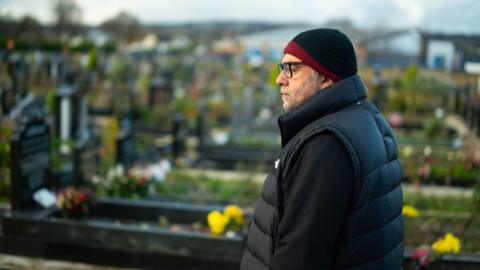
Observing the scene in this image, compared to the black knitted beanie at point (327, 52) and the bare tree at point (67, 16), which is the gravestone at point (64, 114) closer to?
the black knitted beanie at point (327, 52)

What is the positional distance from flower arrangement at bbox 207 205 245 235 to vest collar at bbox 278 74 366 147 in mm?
1819

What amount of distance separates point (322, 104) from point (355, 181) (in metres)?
0.31

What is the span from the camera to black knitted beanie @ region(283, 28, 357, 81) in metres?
2.06

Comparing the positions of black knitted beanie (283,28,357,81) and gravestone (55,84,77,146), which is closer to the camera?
black knitted beanie (283,28,357,81)

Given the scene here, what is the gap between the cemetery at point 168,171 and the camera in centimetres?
510

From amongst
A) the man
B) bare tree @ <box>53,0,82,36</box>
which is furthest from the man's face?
bare tree @ <box>53,0,82,36</box>

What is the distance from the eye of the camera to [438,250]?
3.92m

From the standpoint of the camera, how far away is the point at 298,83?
2.14m

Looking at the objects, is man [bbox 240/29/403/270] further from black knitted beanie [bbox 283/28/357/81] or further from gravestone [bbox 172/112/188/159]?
gravestone [bbox 172/112/188/159]

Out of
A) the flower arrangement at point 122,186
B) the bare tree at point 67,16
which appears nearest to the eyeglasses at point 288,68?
the flower arrangement at point 122,186

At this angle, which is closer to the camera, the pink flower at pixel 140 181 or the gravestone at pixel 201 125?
the pink flower at pixel 140 181

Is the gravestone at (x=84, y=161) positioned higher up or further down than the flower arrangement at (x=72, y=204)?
further down

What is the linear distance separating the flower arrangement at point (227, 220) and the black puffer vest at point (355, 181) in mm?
1607

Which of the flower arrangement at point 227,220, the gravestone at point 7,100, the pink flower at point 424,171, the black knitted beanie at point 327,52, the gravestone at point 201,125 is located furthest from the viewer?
the gravestone at point 201,125
